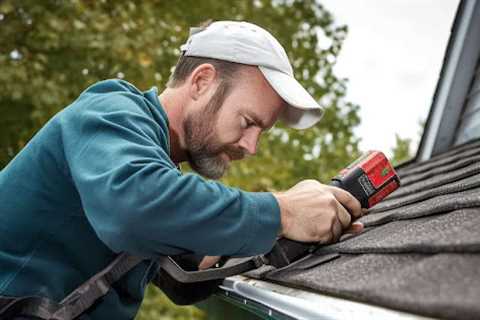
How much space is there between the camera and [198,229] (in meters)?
1.36

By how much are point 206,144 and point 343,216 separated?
1.98ft

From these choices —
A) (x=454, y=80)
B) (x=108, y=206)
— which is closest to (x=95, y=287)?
(x=108, y=206)

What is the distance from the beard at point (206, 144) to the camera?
2061 millimetres

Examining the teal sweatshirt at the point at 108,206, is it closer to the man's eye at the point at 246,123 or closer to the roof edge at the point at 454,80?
the man's eye at the point at 246,123

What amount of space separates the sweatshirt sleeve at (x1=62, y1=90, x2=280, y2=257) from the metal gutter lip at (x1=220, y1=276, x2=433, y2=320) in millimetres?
156

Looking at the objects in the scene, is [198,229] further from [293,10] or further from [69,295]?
[293,10]

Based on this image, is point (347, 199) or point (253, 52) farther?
point (253, 52)

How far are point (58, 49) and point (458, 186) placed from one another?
677 cm

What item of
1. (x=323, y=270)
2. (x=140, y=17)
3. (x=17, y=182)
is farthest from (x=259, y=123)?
(x=140, y=17)

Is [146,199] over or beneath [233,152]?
over

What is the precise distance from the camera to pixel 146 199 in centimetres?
130

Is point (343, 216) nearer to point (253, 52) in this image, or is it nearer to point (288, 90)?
point (288, 90)

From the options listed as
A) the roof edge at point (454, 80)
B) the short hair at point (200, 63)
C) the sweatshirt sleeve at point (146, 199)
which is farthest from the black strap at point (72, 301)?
the roof edge at point (454, 80)

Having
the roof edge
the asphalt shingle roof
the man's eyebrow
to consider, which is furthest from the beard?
the roof edge
